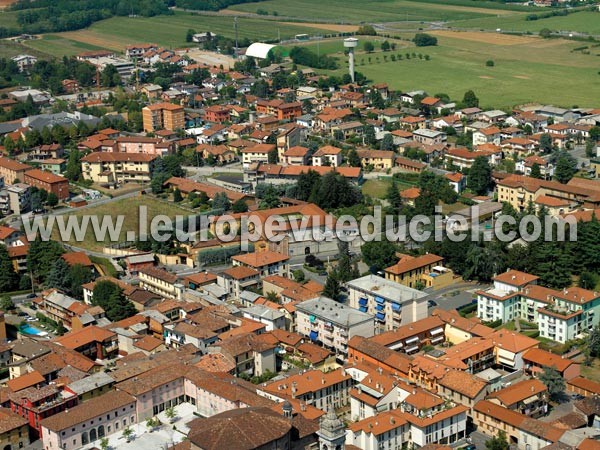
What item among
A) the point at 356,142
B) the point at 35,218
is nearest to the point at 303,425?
the point at 35,218

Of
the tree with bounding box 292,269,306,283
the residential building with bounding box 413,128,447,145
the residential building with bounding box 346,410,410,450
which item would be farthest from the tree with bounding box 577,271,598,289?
the residential building with bounding box 413,128,447,145

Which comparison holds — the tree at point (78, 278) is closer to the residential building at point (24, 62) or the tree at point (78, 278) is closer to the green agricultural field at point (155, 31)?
the residential building at point (24, 62)

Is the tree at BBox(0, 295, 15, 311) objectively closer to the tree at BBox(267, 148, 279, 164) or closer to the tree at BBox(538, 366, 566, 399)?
the tree at BBox(267, 148, 279, 164)

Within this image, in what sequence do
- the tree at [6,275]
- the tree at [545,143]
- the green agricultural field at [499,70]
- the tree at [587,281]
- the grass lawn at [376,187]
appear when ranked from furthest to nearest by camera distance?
the green agricultural field at [499,70] → the tree at [545,143] → the grass lawn at [376,187] → the tree at [6,275] → the tree at [587,281]

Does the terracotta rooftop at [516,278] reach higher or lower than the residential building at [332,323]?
higher

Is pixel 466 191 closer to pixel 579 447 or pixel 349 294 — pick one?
pixel 349 294

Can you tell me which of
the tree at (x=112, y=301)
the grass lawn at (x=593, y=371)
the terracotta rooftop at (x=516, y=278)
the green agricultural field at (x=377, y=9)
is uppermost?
the green agricultural field at (x=377, y=9)

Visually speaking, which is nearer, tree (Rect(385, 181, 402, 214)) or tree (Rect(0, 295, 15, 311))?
tree (Rect(0, 295, 15, 311))

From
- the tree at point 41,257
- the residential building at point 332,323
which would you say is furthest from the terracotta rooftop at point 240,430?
the tree at point 41,257
